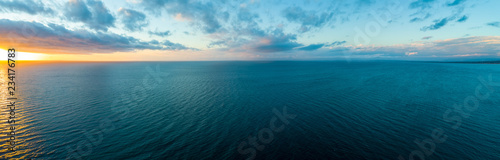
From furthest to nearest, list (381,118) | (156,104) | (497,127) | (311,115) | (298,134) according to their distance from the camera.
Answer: (156,104), (311,115), (381,118), (497,127), (298,134)

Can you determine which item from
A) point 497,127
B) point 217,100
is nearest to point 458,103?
point 497,127

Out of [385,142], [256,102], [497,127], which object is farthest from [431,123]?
[256,102]

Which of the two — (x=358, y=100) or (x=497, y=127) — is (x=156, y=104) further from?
(x=497, y=127)

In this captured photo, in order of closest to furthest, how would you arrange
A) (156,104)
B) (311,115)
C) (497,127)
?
1. (497,127)
2. (311,115)
3. (156,104)

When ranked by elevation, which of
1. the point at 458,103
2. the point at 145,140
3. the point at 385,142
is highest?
the point at 458,103

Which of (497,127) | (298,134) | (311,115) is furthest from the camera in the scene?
(311,115)

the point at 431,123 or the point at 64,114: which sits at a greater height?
the point at 431,123

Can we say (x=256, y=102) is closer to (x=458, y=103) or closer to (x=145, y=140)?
(x=145, y=140)

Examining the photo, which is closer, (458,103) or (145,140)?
(145,140)

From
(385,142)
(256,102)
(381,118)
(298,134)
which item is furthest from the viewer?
(256,102)
